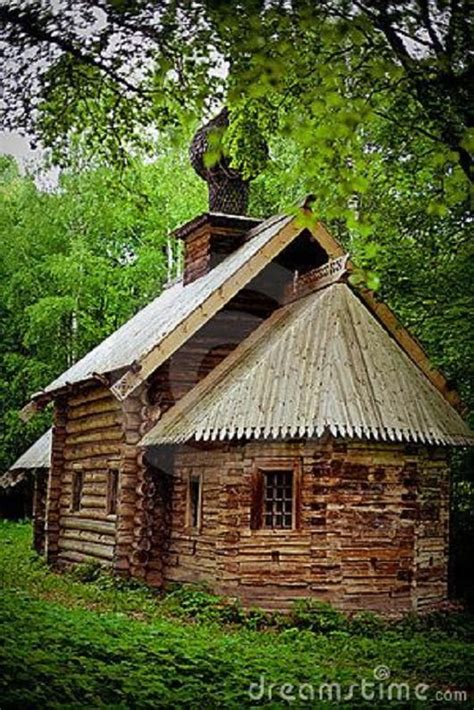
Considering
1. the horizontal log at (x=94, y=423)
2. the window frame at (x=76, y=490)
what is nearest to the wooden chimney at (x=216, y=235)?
the horizontal log at (x=94, y=423)

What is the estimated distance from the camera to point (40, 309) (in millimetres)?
33594

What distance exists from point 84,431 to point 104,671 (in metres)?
13.3

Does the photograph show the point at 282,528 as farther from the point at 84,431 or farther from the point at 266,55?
the point at 266,55

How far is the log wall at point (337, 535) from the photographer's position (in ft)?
47.6

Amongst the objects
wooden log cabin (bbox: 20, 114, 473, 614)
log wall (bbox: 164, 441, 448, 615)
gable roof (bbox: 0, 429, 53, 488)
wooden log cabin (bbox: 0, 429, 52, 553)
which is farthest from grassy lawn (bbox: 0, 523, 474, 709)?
wooden log cabin (bbox: 0, 429, 52, 553)

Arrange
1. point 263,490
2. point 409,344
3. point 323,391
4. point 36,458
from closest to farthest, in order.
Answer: point 323,391 → point 263,490 → point 409,344 → point 36,458

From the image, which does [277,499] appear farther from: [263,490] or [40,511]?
[40,511]

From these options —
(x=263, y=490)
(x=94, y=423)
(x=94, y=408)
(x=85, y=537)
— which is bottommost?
(x=85, y=537)

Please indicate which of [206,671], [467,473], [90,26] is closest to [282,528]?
[467,473]

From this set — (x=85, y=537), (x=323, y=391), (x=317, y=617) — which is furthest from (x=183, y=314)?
(x=317, y=617)

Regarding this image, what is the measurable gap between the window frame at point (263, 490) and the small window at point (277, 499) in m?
0.06

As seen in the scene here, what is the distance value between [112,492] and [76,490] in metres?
2.84

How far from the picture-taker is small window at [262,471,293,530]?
1495cm

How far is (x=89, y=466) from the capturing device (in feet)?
66.6
